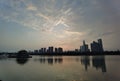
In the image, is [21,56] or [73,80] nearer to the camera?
[73,80]

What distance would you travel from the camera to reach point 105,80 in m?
22.1

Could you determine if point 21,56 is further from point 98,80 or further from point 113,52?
point 113,52

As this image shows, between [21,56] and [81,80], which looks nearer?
[81,80]

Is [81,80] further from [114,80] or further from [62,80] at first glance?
[114,80]

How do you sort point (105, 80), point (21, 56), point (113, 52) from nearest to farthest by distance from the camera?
point (105, 80)
point (21, 56)
point (113, 52)

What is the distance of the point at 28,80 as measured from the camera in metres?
23.0

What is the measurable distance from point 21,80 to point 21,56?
9863cm

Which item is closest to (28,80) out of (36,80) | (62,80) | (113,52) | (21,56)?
(36,80)

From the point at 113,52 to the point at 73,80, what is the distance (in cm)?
17231

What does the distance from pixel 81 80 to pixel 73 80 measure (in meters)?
1.26

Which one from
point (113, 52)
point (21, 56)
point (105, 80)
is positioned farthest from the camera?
point (113, 52)

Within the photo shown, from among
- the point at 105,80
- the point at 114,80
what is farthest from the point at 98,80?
the point at 114,80

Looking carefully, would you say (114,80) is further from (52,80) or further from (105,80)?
(52,80)

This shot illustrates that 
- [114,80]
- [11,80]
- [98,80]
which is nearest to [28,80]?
[11,80]
